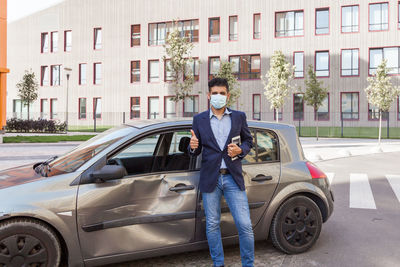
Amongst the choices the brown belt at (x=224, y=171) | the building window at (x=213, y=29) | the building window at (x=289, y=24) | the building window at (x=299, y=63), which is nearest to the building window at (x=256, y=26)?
the building window at (x=289, y=24)

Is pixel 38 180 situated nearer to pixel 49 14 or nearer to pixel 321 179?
pixel 321 179

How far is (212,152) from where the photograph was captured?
11.5ft

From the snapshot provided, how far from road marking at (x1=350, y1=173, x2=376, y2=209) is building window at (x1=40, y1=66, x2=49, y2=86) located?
40.5 metres

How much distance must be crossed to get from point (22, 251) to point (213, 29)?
35.8 m

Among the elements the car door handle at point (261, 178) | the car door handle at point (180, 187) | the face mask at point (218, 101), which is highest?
the face mask at point (218, 101)

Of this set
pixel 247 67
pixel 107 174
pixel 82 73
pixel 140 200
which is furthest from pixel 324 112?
pixel 107 174

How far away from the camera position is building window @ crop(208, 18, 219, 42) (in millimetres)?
37125

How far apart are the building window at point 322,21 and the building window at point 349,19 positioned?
54.6 inches

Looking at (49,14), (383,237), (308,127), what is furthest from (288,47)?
(383,237)

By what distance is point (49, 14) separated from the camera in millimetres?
44250

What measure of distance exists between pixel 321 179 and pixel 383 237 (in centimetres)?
127

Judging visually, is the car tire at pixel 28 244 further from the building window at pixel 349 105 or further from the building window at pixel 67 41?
the building window at pixel 67 41

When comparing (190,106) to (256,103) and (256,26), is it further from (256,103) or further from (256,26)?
(256,26)

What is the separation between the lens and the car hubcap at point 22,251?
3.18 meters
